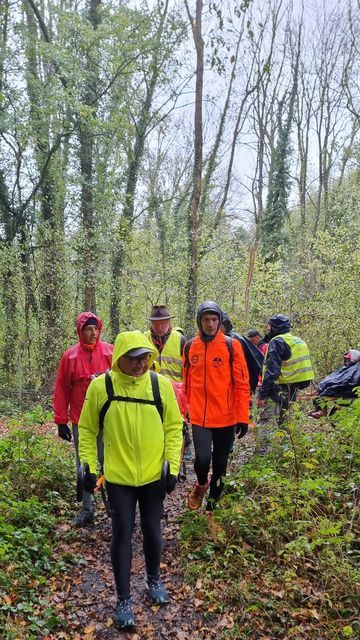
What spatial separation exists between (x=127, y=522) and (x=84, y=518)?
177 cm

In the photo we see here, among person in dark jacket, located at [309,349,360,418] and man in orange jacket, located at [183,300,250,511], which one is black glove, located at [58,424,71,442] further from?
person in dark jacket, located at [309,349,360,418]

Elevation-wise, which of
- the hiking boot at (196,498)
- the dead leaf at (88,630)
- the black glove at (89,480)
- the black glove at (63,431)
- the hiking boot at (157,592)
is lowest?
the dead leaf at (88,630)

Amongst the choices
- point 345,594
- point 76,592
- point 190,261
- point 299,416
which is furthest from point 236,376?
point 190,261

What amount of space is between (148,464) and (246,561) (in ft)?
4.63

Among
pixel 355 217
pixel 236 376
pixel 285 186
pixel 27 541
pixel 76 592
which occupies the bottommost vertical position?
pixel 76 592

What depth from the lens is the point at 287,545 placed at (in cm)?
369

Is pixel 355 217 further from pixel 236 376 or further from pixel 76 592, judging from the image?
pixel 76 592

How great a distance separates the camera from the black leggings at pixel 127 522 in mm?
3172

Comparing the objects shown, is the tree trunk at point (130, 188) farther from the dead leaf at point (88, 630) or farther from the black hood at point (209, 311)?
the dead leaf at point (88, 630)

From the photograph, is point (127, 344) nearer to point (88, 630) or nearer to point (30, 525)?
point (88, 630)

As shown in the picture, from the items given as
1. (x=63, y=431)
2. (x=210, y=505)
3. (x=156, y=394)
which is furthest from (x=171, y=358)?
(x=156, y=394)

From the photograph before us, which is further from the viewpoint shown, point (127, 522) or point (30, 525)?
point (30, 525)

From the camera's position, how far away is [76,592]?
12.3ft

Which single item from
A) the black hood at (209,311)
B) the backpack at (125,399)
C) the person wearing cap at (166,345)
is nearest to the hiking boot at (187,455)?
the person wearing cap at (166,345)
